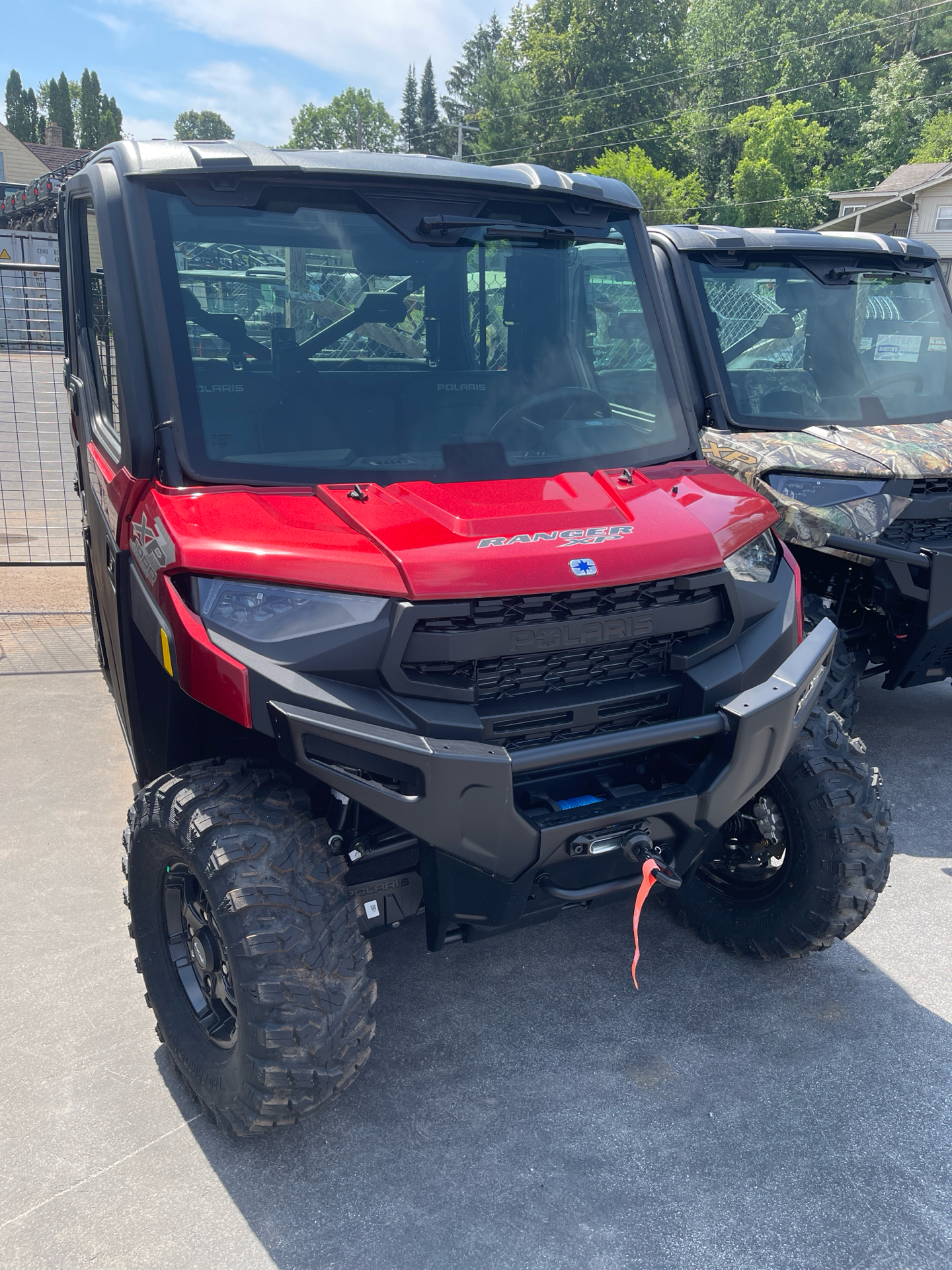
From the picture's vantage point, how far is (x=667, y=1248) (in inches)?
92.4

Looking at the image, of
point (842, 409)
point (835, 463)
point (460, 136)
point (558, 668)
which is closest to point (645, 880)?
point (558, 668)

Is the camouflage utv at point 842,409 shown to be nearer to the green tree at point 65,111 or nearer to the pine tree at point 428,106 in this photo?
the pine tree at point 428,106

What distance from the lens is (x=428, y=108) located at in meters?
110

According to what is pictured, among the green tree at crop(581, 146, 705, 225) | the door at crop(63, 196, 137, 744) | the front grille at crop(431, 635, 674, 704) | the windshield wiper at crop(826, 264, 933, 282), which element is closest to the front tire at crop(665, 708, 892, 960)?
the front grille at crop(431, 635, 674, 704)

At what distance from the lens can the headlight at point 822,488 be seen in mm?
4391

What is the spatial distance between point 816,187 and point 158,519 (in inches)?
2269

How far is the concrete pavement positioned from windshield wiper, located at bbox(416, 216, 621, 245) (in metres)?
2.27

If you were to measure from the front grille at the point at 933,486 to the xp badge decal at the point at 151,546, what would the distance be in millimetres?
3310

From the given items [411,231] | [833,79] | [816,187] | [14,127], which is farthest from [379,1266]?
[14,127]

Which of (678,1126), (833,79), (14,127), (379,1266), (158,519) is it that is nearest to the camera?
(379,1266)

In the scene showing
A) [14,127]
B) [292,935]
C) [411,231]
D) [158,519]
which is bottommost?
[292,935]

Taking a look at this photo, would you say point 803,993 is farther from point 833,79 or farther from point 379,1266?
point 833,79

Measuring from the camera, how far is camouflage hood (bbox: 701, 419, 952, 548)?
14.3ft

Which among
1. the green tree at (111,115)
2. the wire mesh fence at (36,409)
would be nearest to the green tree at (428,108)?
the green tree at (111,115)
